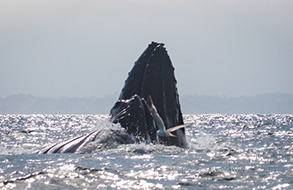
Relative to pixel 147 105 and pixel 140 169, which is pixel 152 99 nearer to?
pixel 147 105

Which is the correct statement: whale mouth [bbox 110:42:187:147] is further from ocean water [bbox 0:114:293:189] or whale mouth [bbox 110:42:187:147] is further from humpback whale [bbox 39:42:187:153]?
ocean water [bbox 0:114:293:189]

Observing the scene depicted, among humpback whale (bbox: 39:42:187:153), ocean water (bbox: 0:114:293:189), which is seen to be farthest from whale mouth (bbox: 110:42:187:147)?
ocean water (bbox: 0:114:293:189)

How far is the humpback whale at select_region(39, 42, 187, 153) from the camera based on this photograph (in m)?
10.2

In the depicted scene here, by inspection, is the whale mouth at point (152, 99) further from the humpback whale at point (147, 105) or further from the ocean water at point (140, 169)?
the ocean water at point (140, 169)

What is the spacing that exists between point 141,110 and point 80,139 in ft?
5.14

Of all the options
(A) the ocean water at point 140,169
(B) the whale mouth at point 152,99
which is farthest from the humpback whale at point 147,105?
(A) the ocean water at point 140,169

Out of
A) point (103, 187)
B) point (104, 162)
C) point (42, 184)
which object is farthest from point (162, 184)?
point (104, 162)

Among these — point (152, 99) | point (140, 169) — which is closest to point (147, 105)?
point (152, 99)

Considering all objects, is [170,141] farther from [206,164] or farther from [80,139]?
[80,139]

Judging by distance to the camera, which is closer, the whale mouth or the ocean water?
the ocean water

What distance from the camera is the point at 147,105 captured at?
400 inches

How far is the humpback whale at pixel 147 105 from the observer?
401 inches

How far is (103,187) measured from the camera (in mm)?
7230

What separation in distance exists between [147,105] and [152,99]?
453mm
